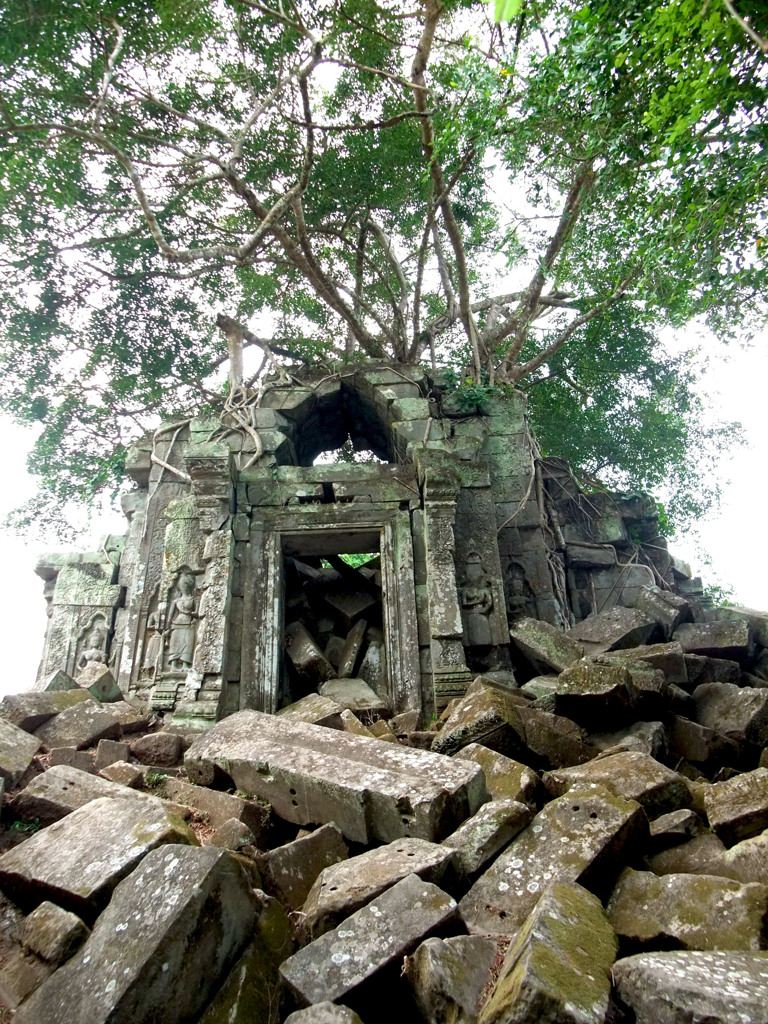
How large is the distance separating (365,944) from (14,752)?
9.41ft

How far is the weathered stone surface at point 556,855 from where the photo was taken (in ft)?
9.00

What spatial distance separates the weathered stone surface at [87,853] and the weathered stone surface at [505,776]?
1652 mm

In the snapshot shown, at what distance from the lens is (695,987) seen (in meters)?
1.89

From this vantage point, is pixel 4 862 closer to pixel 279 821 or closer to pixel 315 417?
pixel 279 821

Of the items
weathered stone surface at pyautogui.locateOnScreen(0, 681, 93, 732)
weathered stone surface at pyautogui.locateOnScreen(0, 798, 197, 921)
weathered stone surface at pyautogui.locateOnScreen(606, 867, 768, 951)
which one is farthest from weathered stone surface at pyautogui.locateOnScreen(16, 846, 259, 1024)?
weathered stone surface at pyautogui.locateOnScreen(0, 681, 93, 732)

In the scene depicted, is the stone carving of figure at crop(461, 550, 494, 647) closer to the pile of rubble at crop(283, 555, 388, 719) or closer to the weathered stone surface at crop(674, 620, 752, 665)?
the pile of rubble at crop(283, 555, 388, 719)

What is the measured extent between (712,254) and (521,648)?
150 inches

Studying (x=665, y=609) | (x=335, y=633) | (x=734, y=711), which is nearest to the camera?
(x=734, y=711)

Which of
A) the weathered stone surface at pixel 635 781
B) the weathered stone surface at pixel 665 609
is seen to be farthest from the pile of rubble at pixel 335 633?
the weathered stone surface at pixel 665 609

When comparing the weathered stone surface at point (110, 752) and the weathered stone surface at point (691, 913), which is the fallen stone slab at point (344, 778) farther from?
the weathered stone surface at point (691, 913)

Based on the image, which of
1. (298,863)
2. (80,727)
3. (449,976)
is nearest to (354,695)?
(80,727)

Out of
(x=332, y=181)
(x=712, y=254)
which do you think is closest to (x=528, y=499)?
(x=712, y=254)

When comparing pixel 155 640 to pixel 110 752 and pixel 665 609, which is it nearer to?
pixel 110 752

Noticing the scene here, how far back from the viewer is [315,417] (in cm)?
899
